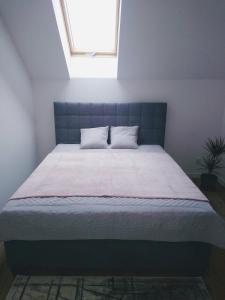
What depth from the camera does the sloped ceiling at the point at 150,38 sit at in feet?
7.37

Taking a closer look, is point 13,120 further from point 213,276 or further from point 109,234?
point 213,276

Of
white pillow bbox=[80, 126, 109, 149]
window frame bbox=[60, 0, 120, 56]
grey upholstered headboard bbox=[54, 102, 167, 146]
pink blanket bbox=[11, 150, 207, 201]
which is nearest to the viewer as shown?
pink blanket bbox=[11, 150, 207, 201]

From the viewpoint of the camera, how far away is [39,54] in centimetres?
290

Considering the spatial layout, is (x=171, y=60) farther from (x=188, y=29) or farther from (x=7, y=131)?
(x=7, y=131)

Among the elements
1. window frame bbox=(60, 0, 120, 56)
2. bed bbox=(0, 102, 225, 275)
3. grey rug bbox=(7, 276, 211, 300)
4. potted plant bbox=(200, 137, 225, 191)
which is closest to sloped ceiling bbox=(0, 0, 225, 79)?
window frame bbox=(60, 0, 120, 56)

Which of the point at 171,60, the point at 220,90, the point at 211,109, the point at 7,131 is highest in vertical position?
the point at 171,60

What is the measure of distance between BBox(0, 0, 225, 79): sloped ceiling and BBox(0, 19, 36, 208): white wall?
23cm

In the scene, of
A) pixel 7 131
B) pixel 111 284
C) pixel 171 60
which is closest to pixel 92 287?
pixel 111 284

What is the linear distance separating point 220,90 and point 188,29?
130cm

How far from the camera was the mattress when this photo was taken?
158 cm

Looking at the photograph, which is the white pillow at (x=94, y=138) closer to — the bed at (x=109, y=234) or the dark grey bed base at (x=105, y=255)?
the bed at (x=109, y=234)

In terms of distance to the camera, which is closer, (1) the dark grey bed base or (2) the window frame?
(1) the dark grey bed base

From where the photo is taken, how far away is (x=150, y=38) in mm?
2668

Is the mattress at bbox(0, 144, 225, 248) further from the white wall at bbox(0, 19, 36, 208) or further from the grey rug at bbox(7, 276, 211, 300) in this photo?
the white wall at bbox(0, 19, 36, 208)
